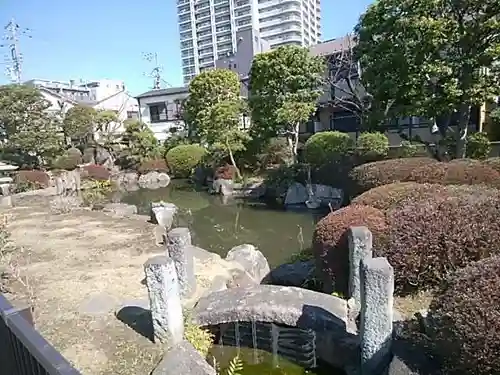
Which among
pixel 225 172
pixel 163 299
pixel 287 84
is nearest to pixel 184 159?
pixel 225 172

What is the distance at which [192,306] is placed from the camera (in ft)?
15.4

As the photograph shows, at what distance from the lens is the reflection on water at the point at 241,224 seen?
953 centimetres

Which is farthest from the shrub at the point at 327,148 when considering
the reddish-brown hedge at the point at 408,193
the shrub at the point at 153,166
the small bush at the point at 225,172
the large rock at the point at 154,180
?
the shrub at the point at 153,166

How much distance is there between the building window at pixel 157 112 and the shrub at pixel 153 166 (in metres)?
12.2

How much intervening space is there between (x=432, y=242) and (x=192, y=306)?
9.51 feet

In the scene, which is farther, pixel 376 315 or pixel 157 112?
pixel 157 112

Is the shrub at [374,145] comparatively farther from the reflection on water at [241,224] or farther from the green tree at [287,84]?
the green tree at [287,84]

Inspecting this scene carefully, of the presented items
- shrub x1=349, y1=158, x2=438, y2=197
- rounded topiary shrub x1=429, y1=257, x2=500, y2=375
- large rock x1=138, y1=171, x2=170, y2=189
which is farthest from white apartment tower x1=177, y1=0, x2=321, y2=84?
rounded topiary shrub x1=429, y1=257, x2=500, y2=375

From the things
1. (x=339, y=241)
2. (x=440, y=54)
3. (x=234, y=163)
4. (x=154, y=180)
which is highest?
(x=440, y=54)

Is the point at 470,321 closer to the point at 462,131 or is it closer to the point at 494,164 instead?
the point at 494,164

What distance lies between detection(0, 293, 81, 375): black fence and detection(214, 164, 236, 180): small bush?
16146mm

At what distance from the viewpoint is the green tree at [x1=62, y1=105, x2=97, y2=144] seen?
23516 mm

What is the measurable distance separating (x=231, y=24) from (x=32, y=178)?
202ft

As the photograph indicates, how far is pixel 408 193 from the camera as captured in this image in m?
5.88
